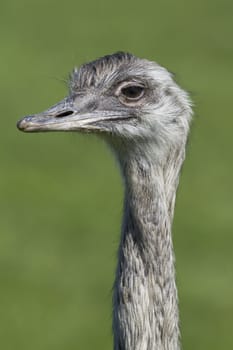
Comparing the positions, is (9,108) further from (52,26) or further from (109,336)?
(109,336)

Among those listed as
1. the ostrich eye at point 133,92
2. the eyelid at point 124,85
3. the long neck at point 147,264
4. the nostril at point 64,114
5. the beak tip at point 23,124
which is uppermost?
the eyelid at point 124,85

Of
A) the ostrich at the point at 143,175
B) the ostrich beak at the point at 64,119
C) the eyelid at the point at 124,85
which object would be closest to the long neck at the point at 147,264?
the ostrich at the point at 143,175

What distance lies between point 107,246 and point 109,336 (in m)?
1.70

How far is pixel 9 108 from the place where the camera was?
14258 mm

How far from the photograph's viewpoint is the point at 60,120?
241 inches

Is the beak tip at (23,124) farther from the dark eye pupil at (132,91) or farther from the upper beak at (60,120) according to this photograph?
the dark eye pupil at (132,91)

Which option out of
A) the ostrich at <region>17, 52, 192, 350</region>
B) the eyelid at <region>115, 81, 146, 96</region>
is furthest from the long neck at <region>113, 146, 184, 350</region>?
the eyelid at <region>115, 81, 146, 96</region>

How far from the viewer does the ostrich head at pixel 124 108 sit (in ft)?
20.1

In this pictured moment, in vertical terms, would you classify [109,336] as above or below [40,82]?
below

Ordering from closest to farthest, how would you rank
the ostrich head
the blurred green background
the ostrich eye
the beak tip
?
the beak tip
the ostrich head
the ostrich eye
the blurred green background

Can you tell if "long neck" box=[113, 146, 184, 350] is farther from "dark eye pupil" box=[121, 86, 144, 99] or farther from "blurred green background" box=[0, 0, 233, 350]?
"blurred green background" box=[0, 0, 233, 350]

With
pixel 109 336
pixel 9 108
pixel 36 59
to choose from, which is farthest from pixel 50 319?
pixel 36 59

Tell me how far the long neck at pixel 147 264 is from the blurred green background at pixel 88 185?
6.81ft

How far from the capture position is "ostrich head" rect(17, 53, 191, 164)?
6133mm
